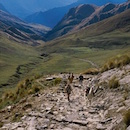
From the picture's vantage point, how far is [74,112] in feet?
63.7

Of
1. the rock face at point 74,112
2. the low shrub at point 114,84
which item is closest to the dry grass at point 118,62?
the rock face at point 74,112

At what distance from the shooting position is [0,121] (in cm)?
2005

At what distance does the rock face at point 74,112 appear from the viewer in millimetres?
16406

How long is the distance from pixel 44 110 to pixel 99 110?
354cm

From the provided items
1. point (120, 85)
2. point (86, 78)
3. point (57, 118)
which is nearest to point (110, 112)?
point (57, 118)

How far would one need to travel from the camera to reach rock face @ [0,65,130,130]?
53.8 feet

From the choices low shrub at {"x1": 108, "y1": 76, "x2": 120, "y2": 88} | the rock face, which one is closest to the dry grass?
the rock face

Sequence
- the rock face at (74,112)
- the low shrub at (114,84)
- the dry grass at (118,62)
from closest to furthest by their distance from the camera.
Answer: the rock face at (74,112) → the low shrub at (114,84) → the dry grass at (118,62)

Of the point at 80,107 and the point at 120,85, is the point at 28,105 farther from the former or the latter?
the point at 120,85

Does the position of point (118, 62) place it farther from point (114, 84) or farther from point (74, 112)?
point (74, 112)

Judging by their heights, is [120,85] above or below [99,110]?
above

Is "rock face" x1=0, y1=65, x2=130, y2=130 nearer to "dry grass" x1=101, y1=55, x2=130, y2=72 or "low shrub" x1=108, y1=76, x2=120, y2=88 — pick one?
"low shrub" x1=108, y1=76, x2=120, y2=88

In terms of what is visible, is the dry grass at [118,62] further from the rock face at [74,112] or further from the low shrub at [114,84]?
the low shrub at [114,84]

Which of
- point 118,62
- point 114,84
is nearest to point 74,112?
point 114,84
